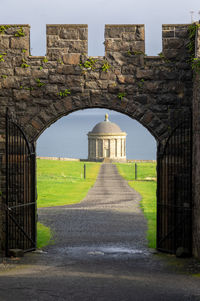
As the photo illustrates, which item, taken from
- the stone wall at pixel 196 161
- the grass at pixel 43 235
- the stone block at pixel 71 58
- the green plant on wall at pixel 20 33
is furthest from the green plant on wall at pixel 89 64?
the grass at pixel 43 235

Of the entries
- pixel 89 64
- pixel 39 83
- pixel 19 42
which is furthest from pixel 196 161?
pixel 19 42

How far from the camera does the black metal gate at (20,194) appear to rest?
38.3ft

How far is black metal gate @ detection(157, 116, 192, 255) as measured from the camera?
451 inches

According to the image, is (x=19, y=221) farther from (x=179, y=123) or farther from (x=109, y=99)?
(x=179, y=123)

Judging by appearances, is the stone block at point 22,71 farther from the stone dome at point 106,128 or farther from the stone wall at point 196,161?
the stone dome at point 106,128

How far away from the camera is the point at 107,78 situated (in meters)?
11.8

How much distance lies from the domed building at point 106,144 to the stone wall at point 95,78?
59103mm

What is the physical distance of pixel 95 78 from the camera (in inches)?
464

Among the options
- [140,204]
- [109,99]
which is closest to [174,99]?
[109,99]

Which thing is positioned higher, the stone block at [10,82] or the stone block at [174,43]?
the stone block at [174,43]

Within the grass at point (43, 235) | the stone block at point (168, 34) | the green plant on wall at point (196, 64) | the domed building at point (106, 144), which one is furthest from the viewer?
the domed building at point (106, 144)

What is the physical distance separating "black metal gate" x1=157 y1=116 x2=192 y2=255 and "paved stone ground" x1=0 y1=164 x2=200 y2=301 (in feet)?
1.92

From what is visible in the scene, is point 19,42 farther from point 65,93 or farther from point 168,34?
point 168,34

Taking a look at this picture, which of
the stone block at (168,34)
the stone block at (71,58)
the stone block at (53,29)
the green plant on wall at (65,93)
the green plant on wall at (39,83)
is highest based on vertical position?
the stone block at (53,29)
